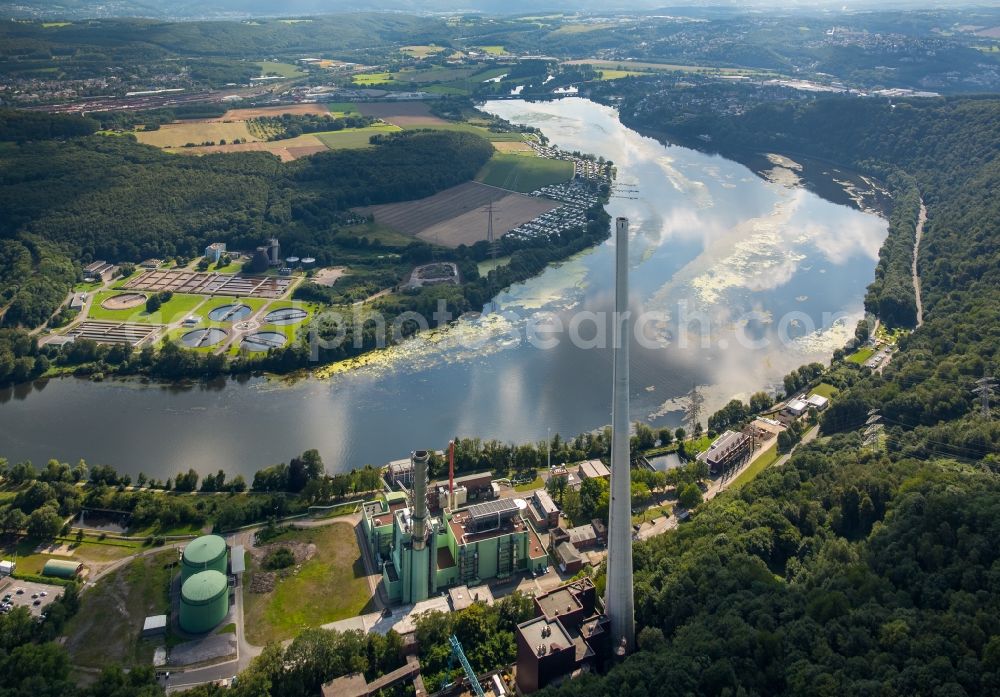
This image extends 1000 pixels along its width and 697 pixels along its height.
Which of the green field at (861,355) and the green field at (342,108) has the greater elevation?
the green field at (342,108)

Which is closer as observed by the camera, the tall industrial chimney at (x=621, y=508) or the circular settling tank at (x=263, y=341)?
the tall industrial chimney at (x=621, y=508)

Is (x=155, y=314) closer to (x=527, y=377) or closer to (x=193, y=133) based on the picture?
(x=527, y=377)

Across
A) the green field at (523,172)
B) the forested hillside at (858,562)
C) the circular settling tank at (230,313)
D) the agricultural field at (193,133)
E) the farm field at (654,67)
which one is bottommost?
the forested hillside at (858,562)

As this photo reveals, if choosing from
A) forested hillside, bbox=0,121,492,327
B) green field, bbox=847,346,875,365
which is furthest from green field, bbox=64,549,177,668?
green field, bbox=847,346,875,365

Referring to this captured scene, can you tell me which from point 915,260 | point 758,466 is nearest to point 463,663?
point 758,466

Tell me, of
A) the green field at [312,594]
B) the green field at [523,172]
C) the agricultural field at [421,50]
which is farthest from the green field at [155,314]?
the agricultural field at [421,50]

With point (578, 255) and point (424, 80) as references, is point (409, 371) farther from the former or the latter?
point (424, 80)

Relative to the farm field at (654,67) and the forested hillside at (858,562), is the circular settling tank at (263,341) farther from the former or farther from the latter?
the farm field at (654,67)
